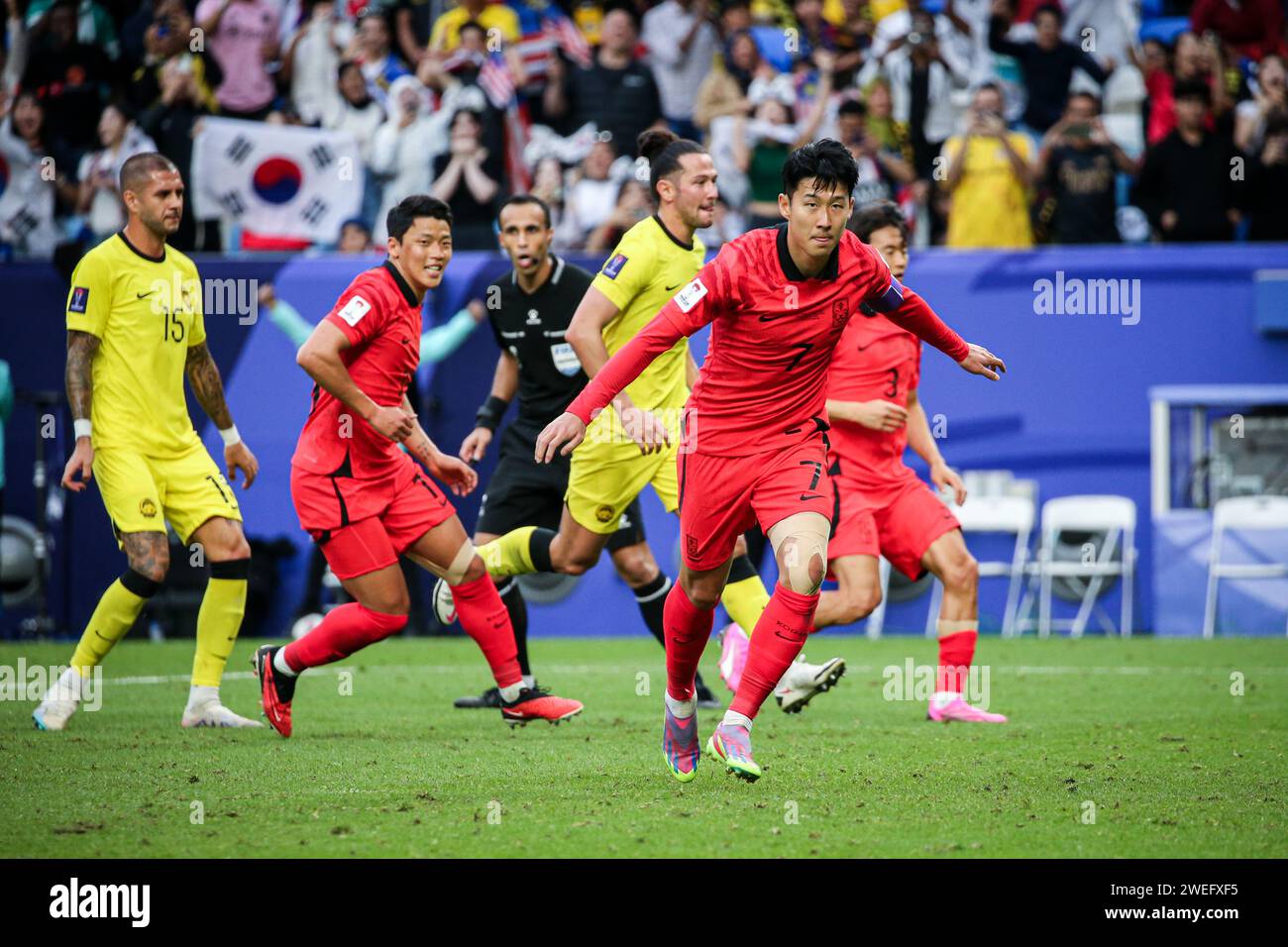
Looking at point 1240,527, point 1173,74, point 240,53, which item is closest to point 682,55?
point 240,53

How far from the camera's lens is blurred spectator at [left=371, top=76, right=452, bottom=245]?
651 inches

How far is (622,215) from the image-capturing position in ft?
51.9

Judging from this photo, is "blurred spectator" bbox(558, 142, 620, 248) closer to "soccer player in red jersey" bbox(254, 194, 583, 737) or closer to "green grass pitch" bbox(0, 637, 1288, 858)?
"green grass pitch" bbox(0, 637, 1288, 858)

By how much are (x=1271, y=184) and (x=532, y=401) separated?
8919 mm

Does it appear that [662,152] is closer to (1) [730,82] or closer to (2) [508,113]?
(2) [508,113]

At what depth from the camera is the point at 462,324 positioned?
1595 centimetres

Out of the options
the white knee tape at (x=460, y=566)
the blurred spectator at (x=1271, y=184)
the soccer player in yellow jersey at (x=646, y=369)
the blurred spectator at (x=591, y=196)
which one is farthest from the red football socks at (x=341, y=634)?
the blurred spectator at (x=1271, y=184)

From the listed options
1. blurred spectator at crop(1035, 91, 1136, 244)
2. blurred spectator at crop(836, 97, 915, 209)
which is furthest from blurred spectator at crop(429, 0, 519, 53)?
blurred spectator at crop(1035, 91, 1136, 244)

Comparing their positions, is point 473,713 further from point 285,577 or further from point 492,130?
point 492,130

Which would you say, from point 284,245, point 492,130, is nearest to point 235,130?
point 284,245

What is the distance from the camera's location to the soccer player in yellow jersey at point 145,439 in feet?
28.5

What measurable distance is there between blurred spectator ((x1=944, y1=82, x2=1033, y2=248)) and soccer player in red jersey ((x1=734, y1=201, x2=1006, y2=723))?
706 centimetres

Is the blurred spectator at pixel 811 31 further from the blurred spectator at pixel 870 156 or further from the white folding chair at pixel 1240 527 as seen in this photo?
the white folding chair at pixel 1240 527
